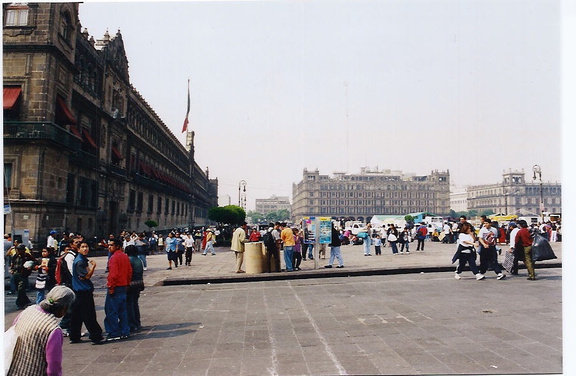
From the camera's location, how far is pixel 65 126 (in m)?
13.4

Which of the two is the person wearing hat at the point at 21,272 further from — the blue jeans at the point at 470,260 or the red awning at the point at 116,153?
the blue jeans at the point at 470,260

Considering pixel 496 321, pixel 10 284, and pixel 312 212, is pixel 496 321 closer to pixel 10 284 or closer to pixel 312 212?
pixel 10 284

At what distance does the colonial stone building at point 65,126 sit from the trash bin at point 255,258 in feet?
19.6

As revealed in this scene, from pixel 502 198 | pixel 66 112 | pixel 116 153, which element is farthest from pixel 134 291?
pixel 502 198

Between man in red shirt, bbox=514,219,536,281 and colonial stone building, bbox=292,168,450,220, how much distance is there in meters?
52.9

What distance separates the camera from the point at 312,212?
116m

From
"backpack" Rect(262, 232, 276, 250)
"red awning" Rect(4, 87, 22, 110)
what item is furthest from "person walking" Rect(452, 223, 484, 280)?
"red awning" Rect(4, 87, 22, 110)

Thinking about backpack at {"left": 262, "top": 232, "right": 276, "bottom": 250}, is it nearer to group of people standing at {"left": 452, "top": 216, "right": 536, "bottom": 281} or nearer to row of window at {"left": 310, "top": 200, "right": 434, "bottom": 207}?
group of people standing at {"left": 452, "top": 216, "right": 536, "bottom": 281}

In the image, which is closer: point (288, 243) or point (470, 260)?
point (470, 260)

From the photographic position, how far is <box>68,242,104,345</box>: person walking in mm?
5957

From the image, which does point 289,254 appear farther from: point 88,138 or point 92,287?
point 88,138

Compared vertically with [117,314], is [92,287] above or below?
above

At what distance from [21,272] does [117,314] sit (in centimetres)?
434

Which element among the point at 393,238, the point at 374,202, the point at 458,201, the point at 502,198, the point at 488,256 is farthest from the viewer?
the point at 374,202
